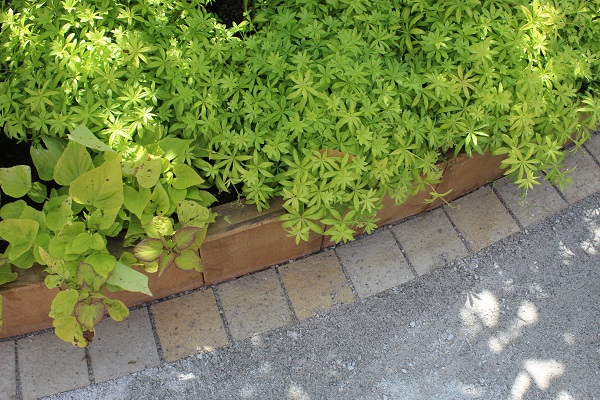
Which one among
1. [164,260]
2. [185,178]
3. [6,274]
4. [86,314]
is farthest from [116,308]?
[185,178]

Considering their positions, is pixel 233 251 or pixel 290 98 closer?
pixel 290 98

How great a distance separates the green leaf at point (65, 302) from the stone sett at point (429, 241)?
5.60ft

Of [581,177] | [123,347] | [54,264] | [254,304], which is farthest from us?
[581,177]

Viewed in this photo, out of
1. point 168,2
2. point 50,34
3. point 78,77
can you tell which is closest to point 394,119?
point 168,2

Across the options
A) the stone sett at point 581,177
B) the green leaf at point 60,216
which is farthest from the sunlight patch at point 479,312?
the green leaf at point 60,216

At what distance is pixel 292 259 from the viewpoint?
127 inches

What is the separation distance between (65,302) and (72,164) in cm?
57

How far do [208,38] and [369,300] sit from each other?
1580 mm

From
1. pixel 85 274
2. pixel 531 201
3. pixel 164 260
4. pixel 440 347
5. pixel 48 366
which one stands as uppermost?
pixel 85 274

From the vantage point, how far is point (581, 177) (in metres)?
3.60

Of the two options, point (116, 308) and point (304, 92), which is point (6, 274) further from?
Result: point (304, 92)

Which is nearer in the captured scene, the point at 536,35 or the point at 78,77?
the point at 78,77

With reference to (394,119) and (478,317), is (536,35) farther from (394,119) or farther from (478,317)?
(478,317)

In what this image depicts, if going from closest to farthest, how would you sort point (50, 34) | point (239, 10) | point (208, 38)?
point (50, 34), point (208, 38), point (239, 10)
